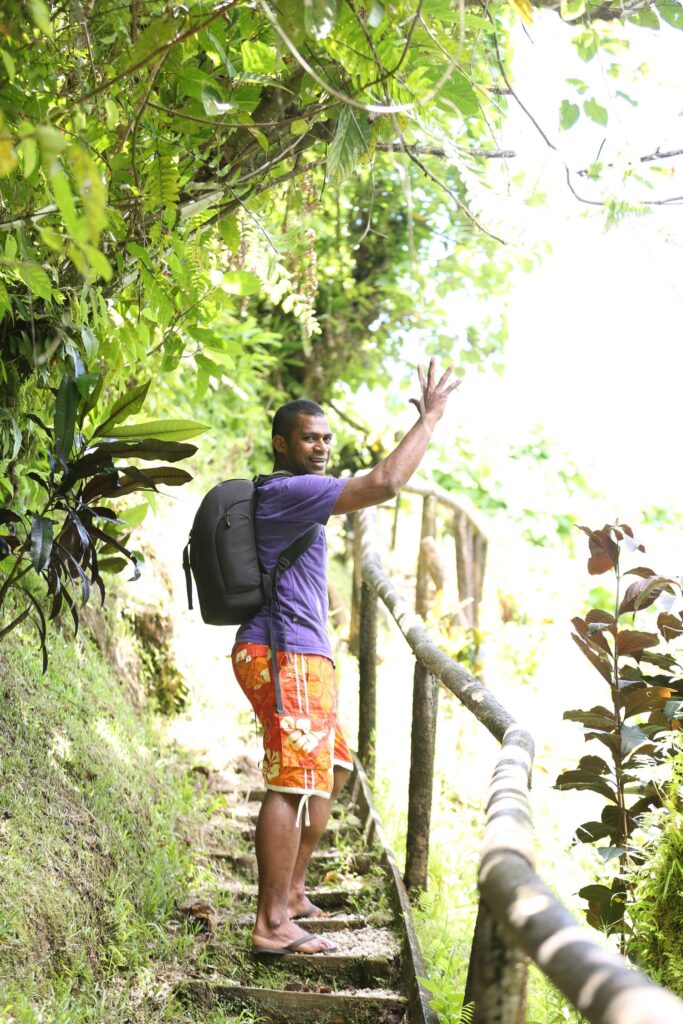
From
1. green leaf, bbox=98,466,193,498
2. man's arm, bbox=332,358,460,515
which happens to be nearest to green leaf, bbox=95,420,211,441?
green leaf, bbox=98,466,193,498

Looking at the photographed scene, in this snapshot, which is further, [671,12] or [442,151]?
[442,151]

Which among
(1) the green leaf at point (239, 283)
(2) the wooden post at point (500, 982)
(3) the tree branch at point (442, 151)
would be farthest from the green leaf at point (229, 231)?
(2) the wooden post at point (500, 982)

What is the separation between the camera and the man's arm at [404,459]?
2.69 m

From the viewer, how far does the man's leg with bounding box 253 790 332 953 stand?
2912 millimetres

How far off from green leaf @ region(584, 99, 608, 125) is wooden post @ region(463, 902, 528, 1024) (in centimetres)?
235

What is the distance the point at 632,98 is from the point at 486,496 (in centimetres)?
759

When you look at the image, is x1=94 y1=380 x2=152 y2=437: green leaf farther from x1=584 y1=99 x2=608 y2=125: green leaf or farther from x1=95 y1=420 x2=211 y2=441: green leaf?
x1=584 y1=99 x2=608 y2=125: green leaf

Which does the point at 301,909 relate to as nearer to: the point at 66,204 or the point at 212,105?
the point at 212,105

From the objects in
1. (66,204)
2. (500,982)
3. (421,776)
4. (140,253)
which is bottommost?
(421,776)

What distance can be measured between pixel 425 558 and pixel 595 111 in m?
4.11

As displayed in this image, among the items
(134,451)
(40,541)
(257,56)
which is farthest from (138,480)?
(257,56)

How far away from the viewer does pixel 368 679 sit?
4.70m

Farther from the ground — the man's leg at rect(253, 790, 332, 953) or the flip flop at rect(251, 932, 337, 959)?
the man's leg at rect(253, 790, 332, 953)

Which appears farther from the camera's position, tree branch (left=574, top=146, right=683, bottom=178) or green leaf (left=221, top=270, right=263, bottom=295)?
green leaf (left=221, top=270, right=263, bottom=295)
